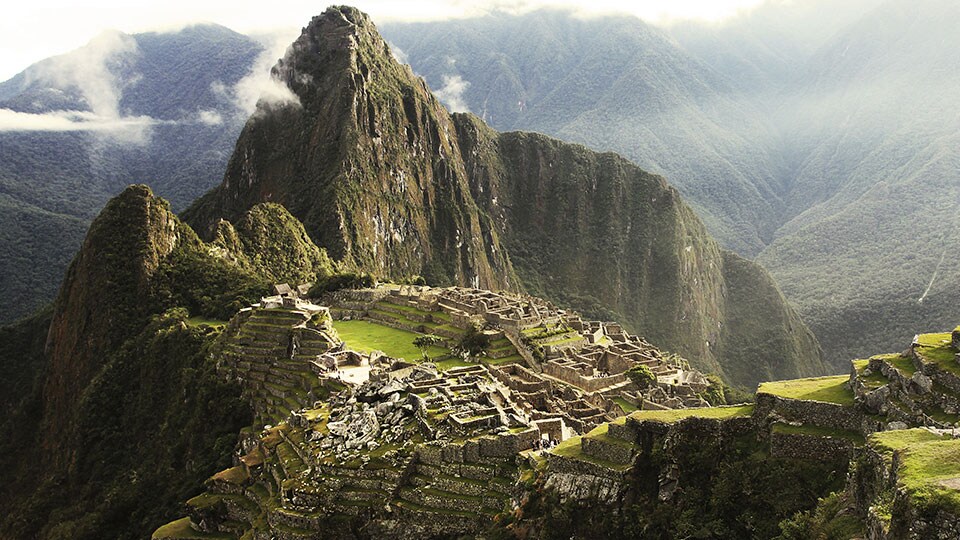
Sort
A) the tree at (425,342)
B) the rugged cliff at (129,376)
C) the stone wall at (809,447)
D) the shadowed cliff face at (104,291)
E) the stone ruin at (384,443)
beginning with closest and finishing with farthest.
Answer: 1. the stone wall at (809,447)
2. the stone ruin at (384,443)
3. the rugged cliff at (129,376)
4. the tree at (425,342)
5. the shadowed cliff face at (104,291)

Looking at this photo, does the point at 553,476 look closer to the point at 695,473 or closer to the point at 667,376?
the point at 695,473

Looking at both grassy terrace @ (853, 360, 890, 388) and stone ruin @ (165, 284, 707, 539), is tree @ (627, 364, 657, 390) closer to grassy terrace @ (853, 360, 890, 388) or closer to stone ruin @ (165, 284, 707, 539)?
stone ruin @ (165, 284, 707, 539)

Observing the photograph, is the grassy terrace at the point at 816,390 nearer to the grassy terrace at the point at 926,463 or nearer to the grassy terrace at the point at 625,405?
the grassy terrace at the point at 926,463

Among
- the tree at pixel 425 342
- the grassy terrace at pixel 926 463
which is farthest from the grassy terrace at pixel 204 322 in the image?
the grassy terrace at pixel 926 463

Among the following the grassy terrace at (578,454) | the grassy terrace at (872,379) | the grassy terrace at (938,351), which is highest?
the grassy terrace at (938,351)

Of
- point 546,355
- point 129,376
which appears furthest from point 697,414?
point 129,376

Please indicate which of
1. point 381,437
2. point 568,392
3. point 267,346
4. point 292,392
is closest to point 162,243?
point 267,346
